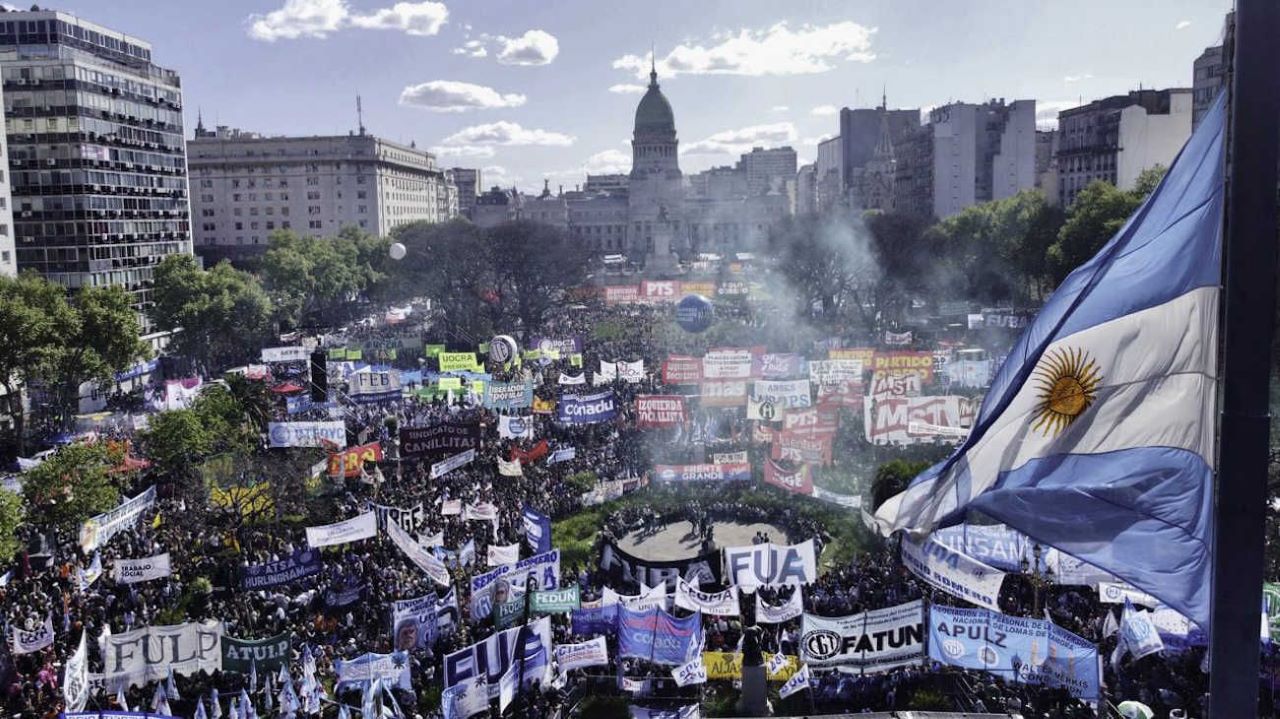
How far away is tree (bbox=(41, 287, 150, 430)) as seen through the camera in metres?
42.6

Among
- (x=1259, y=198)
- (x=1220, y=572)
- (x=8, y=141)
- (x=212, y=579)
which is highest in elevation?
(x=8, y=141)

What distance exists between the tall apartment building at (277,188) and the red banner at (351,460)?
328ft

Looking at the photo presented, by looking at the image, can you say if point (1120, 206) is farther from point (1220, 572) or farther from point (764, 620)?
point (1220, 572)

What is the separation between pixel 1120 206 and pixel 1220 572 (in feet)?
196

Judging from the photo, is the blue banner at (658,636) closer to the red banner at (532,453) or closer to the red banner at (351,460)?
the red banner at (532,453)

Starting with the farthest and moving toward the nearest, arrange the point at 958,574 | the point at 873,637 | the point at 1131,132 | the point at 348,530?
1. the point at 1131,132
2. the point at 348,530
3. the point at 958,574
4. the point at 873,637

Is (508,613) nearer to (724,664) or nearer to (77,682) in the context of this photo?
(724,664)

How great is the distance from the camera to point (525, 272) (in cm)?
7719

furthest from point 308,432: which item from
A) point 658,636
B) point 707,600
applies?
point 658,636

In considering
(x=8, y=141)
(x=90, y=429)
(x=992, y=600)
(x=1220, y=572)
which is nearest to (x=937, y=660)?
(x=992, y=600)

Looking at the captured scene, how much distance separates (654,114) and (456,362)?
5816 inches

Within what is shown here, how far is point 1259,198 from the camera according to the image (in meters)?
5.05

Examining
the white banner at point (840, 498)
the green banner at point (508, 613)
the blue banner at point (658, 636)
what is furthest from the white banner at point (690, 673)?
the white banner at point (840, 498)

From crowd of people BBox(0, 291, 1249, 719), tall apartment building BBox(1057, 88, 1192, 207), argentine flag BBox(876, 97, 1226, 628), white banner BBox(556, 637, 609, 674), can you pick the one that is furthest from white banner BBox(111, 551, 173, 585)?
tall apartment building BBox(1057, 88, 1192, 207)
